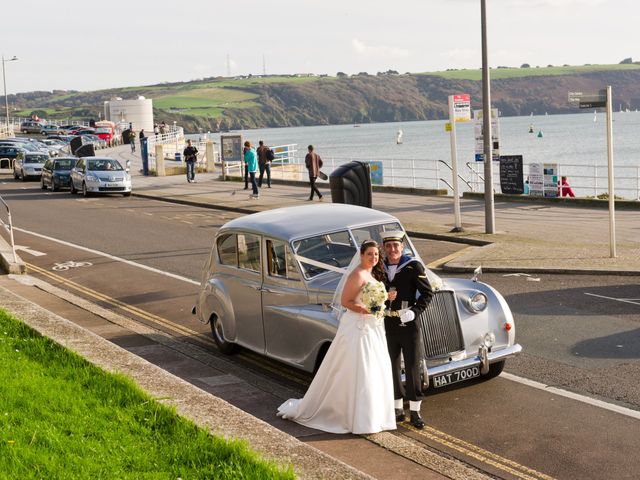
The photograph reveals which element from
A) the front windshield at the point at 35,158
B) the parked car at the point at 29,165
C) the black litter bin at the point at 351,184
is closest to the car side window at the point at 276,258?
the black litter bin at the point at 351,184

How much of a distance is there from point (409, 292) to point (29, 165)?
43.1 meters

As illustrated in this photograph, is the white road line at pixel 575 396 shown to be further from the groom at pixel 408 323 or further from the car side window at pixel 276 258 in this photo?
the car side window at pixel 276 258

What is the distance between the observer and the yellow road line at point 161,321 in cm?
1086

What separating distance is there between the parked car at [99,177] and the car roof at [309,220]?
26.5m

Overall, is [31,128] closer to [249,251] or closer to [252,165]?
[252,165]

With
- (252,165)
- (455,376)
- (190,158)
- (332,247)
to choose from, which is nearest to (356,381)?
(455,376)

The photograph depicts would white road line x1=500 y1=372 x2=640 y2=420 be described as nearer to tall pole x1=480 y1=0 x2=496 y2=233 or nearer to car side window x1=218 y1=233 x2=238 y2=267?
car side window x1=218 y1=233 x2=238 y2=267

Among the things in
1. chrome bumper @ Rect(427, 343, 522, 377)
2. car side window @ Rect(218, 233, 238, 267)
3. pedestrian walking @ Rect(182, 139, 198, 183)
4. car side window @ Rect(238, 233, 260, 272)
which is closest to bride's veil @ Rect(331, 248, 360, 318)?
chrome bumper @ Rect(427, 343, 522, 377)

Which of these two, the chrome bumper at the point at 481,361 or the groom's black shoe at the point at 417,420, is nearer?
the groom's black shoe at the point at 417,420

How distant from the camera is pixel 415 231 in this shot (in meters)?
22.4

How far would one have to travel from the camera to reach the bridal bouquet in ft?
26.5

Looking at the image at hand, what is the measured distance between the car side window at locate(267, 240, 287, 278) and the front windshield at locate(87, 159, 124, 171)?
1122 inches

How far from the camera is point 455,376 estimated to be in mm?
9078

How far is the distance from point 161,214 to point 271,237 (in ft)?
64.5
